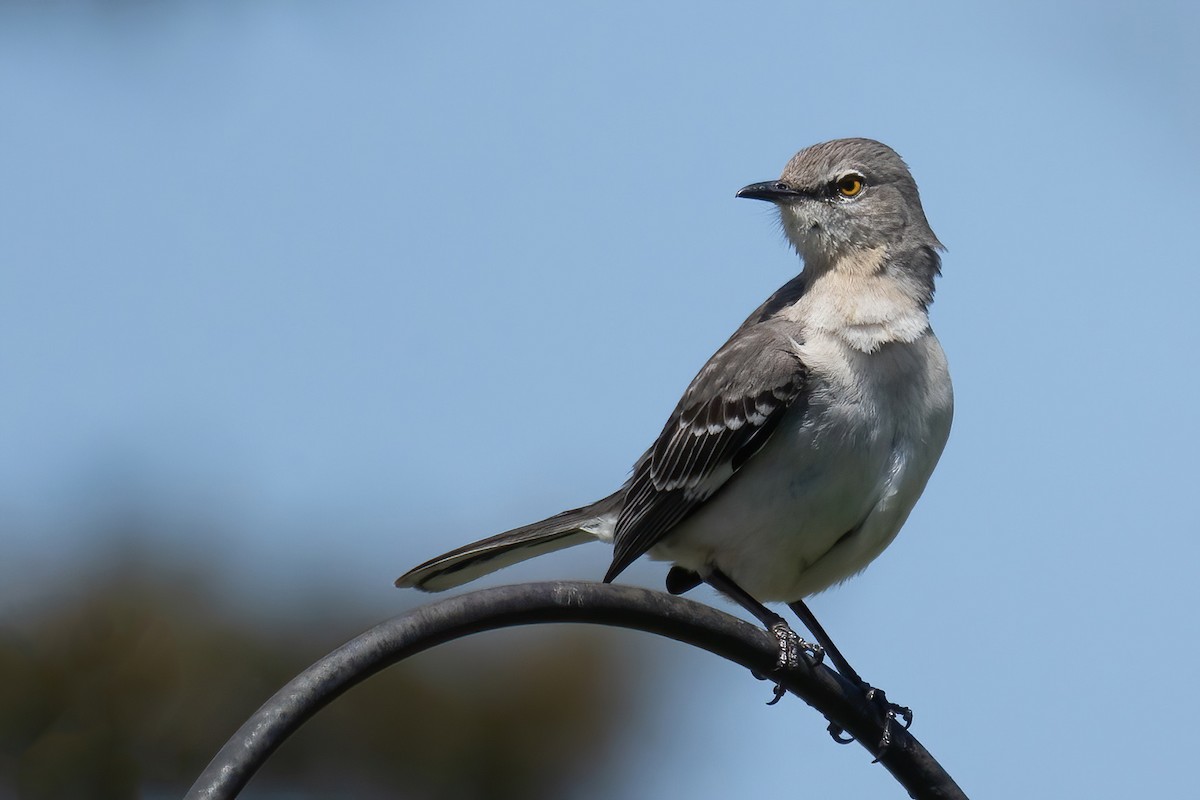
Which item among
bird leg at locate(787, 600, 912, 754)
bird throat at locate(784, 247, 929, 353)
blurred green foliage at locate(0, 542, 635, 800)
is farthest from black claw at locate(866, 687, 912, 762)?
blurred green foliage at locate(0, 542, 635, 800)

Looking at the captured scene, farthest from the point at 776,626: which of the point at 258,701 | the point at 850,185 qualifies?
the point at 258,701

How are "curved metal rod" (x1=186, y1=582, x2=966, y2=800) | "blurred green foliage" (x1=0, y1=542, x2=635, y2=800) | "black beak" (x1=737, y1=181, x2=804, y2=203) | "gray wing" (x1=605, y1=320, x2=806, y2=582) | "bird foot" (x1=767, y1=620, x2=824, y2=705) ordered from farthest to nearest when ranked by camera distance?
"blurred green foliage" (x1=0, y1=542, x2=635, y2=800) → "black beak" (x1=737, y1=181, x2=804, y2=203) → "gray wing" (x1=605, y1=320, x2=806, y2=582) → "bird foot" (x1=767, y1=620, x2=824, y2=705) → "curved metal rod" (x1=186, y1=582, x2=966, y2=800)

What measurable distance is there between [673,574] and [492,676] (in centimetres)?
299

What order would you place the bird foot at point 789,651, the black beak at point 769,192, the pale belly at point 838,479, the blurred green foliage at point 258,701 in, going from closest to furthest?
the bird foot at point 789,651 → the pale belly at point 838,479 → the black beak at point 769,192 → the blurred green foliage at point 258,701

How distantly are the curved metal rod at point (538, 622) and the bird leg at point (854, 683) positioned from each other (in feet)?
0.15

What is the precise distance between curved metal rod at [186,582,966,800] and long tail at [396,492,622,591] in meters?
1.59

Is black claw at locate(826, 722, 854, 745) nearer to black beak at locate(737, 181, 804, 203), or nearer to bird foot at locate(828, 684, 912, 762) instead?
bird foot at locate(828, 684, 912, 762)

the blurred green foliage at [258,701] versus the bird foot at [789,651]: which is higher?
the bird foot at [789,651]

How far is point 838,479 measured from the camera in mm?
5184

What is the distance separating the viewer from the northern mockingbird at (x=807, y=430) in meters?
5.25

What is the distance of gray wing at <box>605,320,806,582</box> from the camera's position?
5.35m

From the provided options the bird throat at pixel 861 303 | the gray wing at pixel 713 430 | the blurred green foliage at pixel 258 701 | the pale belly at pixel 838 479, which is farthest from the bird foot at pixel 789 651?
the blurred green foliage at pixel 258 701

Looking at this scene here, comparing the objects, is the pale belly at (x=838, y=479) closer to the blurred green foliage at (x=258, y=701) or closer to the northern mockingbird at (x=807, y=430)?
the northern mockingbird at (x=807, y=430)

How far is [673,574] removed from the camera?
6070 mm
